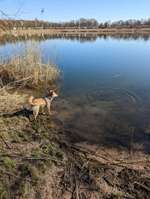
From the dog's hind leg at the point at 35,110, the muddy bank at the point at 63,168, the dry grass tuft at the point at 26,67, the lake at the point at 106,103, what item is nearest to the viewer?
the muddy bank at the point at 63,168

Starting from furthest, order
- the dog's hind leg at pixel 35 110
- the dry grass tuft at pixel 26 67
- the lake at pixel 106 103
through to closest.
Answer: the dry grass tuft at pixel 26 67 < the dog's hind leg at pixel 35 110 < the lake at pixel 106 103

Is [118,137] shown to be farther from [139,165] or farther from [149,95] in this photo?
[149,95]

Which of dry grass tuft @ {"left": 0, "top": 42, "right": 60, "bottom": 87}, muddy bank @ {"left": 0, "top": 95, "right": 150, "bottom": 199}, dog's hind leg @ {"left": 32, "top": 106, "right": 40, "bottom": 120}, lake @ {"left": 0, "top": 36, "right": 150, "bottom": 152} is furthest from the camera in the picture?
dry grass tuft @ {"left": 0, "top": 42, "right": 60, "bottom": 87}

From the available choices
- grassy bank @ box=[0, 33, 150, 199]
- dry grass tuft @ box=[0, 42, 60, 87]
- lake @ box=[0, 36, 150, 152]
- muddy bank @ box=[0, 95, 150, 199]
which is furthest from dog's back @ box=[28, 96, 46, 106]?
dry grass tuft @ box=[0, 42, 60, 87]

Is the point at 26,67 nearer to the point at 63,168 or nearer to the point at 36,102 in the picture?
the point at 36,102

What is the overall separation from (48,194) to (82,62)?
12.4 metres

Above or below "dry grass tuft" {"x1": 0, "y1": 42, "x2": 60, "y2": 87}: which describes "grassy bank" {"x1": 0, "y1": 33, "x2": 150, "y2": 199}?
below

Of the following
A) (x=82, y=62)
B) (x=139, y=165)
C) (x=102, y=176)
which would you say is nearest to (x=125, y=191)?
(x=102, y=176)

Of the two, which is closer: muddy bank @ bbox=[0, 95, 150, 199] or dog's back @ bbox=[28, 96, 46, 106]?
muddy bank @ bbox=[0, 95, 150, 199]

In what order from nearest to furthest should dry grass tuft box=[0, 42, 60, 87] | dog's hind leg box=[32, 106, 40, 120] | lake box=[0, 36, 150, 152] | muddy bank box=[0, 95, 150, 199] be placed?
muddy bank box=[0, 95, 150, 199] → lake box=[0, 36, 150, 152] → dog's hind leg box=[32, 106, 40, 120] → dry grass tuft box=[0, 42, 60, 87]

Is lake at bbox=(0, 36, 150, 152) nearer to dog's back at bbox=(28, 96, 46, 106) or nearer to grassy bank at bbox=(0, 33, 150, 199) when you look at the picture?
grassy bank at bbox=(0, 33, 150, 199)

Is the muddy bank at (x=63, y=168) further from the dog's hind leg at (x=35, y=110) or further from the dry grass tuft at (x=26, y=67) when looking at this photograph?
the dry grass tuft at (x=26, y=67)

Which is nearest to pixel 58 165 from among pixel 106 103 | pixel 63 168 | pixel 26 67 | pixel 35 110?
pixel 63 168

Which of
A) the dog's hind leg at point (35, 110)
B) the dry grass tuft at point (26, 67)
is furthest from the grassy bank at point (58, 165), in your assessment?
the dry grass tuft at point (26, 67)
